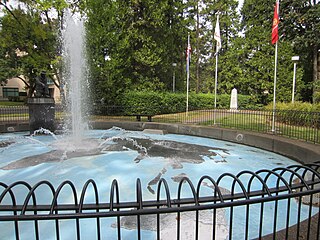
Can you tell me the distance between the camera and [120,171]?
675cm

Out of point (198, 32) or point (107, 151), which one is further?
point (198, 32)

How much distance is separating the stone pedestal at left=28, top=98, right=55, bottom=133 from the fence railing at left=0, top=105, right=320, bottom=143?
361 centimetres

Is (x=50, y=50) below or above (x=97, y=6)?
below

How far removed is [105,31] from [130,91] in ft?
18.1

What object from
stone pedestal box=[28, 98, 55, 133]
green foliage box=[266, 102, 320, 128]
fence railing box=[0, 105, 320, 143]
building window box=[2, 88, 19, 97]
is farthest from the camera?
building window box=[2, 88, 19, 97]

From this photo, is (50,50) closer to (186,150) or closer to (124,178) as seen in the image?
(186,150)

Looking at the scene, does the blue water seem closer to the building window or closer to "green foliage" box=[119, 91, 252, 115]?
"green foliage" box=[119, 91, 252, 115]

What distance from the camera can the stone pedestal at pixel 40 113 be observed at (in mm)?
12109

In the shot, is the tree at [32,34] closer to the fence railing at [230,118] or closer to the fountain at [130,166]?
the fence railing at [230,118]

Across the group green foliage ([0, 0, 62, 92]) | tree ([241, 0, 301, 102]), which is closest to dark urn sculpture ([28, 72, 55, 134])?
green foliage ([0, 0, 62, 92])

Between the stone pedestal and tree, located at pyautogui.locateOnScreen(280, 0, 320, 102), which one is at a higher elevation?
tree, located at pyautogui.locateOnScreen(280, 0, 320, 102)

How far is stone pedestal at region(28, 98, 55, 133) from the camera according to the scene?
477 inches

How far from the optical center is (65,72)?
71.5 ft

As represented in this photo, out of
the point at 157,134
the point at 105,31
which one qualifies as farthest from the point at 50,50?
the point at 157,134
